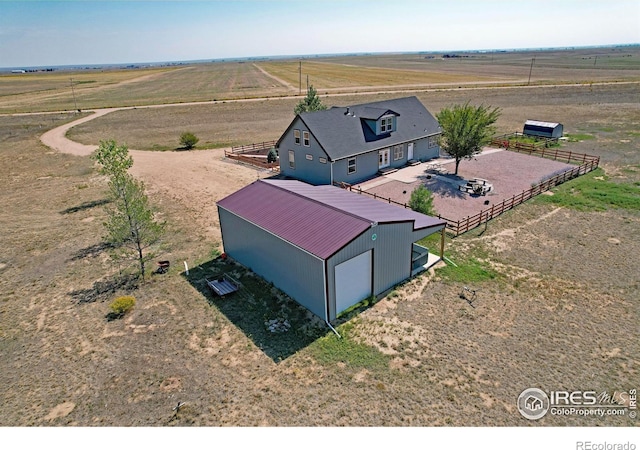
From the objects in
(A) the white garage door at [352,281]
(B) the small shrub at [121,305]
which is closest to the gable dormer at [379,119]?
(A) the white garage door at [352,281]

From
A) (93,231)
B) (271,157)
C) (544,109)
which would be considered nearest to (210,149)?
(271,157)

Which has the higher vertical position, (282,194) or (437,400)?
(282,194)

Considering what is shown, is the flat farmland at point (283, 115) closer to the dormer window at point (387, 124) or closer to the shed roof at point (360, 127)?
the shed roof at point (360, 127)

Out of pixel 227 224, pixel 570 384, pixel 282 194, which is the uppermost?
pixel 282 194

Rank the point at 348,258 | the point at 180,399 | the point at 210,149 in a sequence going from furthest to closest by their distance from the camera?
the point at 210,149 → the point at 348,258 → the point at 180,399

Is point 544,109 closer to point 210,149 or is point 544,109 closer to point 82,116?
point 210,149

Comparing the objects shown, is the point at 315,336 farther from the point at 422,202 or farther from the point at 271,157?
the point at 271,157

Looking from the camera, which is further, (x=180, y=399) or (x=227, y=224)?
(x=227, y=224)
